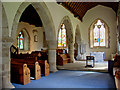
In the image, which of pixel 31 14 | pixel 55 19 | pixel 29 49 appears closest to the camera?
pixel 55 19

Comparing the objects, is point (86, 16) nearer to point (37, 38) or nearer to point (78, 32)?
point (78, 32)

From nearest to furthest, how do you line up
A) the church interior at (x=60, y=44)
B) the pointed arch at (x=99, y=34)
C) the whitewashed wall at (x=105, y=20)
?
the church interior at (x=60, y=44)
the whitewashed wall at (x=105, y=20)
the pointed arch at (x=99, y=34)

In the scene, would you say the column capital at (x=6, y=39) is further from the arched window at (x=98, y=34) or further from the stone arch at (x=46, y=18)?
the arched window at (x=98, y=34)

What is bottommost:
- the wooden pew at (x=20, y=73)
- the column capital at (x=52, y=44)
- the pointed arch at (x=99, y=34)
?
the wooden pew at (x=20, y=73)

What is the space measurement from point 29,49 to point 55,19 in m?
6.38

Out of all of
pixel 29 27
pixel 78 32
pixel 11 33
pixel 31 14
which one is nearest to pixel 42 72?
pixel 11 33

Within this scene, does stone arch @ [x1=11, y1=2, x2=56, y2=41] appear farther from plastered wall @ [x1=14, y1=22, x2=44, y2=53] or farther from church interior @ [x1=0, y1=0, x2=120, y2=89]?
plastered wall @ [x1=14, y1=22, x2=44, y2=53]

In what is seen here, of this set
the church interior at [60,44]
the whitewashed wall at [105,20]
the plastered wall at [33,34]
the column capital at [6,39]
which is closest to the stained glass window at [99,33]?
the church interior at [60,44]

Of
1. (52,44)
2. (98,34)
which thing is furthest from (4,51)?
(98,34)

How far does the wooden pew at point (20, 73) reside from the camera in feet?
14.9

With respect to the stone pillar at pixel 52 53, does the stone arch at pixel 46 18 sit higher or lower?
higher

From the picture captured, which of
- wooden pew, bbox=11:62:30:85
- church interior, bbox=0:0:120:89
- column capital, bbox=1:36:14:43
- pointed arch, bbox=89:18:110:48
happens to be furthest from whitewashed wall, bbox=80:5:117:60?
column capital, bbox=1:36:14:43

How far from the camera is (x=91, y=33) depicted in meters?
12.5

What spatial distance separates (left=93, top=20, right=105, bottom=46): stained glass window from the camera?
1229 cm
